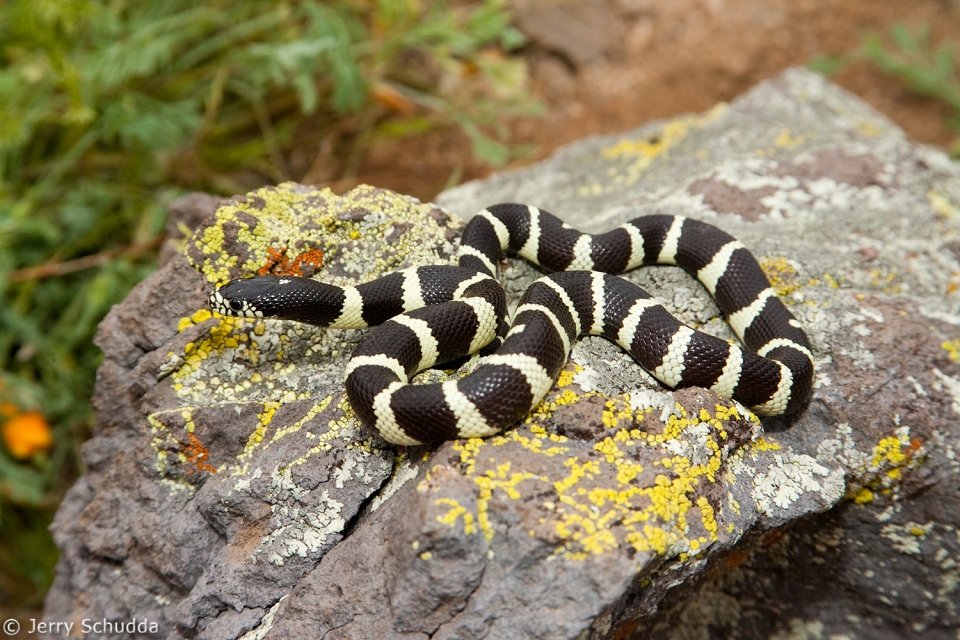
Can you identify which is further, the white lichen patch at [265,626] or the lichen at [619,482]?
the white lichen patch at [265,626]

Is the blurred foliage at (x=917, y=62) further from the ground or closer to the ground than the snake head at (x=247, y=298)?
Result: closer to the ground

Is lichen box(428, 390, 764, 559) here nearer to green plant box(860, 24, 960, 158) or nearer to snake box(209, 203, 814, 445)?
snake box(209, 203, 814, 445)

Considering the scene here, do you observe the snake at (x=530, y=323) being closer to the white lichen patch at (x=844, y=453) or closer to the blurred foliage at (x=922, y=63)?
the white lichen patch at (x=844, y=453)

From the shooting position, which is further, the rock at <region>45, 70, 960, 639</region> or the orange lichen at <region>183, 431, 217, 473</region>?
the orange lichen at <region>183, 431, 217, 473</region>

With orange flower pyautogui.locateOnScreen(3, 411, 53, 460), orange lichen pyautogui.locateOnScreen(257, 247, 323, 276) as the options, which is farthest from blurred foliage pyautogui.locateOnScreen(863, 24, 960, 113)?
orange flower pyautogui.locateOnScreen(3, 411, 53, 460)

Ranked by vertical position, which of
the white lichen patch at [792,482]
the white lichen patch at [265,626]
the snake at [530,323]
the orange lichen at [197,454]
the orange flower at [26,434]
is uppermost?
the snake at [530,323]

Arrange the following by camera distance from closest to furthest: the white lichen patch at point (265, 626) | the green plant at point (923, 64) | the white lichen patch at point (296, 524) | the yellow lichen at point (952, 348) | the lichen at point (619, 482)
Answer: the lichen at point (619, 482) → the white lichen patch at point (265, 626) → the white lichen patch at point (296, 524) → the yellow lichen at point (952, 348) → the green plant at point (923, 64)

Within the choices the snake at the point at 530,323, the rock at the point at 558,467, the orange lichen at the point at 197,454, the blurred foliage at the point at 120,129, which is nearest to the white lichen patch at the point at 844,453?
the rock at the point at 558,467
